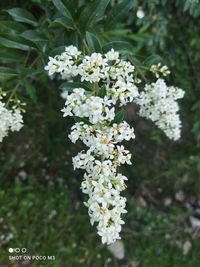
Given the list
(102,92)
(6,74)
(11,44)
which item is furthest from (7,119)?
(102,92)

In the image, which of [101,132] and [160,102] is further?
[160,102]

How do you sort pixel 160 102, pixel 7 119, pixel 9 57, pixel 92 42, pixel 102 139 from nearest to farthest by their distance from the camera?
pixel 102 139, pixel 92 42, pixel 7 119, pixel 160 102, pixel 9 57

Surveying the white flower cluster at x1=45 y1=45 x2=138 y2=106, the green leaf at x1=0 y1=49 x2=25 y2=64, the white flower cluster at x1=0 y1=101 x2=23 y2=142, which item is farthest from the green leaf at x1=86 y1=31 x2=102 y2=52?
the green leaf at x1=0 y1=49 x2=25 y2=64

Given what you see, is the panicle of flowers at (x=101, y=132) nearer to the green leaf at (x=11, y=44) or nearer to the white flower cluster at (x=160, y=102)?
the white flower cluster at (x=160, y=102)

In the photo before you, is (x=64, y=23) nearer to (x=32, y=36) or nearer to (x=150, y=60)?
(x=32, y=36)

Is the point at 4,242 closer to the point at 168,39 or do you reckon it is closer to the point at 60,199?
the point at 60,199

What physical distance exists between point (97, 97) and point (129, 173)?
1.96m

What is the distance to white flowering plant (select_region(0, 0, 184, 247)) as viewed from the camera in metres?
1.72

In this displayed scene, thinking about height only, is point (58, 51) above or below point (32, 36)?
below

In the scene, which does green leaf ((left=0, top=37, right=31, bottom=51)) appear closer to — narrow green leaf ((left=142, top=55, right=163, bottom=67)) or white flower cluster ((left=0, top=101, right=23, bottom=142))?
white flower cluster ((left=0, top=101, right=23, bottom=142))

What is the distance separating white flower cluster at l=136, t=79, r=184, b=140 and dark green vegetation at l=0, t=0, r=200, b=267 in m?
0.62

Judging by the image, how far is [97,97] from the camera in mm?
1732

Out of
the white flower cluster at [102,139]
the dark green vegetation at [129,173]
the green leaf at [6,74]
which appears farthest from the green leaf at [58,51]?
the dark green vegetation at [129,173]

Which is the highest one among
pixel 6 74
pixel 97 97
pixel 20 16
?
pixel 20 16
